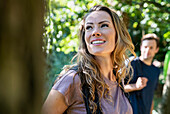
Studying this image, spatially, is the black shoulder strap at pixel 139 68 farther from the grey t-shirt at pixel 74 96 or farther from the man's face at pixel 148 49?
the grey t-shirt at pixel 74 96

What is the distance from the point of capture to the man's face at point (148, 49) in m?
3.96

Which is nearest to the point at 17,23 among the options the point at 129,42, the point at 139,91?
the point at 129,42

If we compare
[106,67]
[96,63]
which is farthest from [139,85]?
[96,63]

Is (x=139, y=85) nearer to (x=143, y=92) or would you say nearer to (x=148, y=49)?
(x=143, y=92)

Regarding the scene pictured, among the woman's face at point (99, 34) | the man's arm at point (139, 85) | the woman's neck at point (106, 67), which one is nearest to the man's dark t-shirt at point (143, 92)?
the man's arm at point (139, 85)

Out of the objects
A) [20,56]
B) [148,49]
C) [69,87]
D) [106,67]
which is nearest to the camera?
[20,56]

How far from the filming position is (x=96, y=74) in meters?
1.91

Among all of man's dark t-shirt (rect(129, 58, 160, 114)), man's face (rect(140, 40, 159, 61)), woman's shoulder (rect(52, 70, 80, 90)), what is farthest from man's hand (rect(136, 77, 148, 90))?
woman's shoulder (rect(52, 70, 80, 90))

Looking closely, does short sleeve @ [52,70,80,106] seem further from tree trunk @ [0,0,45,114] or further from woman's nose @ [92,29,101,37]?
tree trunk @ [0,0,45,114]

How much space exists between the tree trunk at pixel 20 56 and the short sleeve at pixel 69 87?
1.21 m

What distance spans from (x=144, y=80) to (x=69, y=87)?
2.01 metres

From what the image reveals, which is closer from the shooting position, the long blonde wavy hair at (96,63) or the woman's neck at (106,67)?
the long blonde wavy hair at (96,63)

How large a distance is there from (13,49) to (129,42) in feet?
6.24

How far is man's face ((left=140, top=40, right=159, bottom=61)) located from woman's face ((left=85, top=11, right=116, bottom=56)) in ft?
6.67
